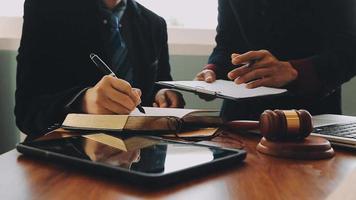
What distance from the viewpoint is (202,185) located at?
491 mm

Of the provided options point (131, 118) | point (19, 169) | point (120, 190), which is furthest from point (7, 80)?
point (120, 190)

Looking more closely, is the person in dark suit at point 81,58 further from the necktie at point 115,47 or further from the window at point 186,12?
the window at point 186,12

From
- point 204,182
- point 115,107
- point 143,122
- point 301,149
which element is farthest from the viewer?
point 115,107

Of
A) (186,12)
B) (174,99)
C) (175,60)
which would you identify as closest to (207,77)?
(174,99)

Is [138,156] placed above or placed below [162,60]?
above

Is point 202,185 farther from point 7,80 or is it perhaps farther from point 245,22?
point 7,80

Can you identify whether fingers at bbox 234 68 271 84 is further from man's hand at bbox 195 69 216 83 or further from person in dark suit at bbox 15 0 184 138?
person in dark suit at bbox 15 0 184 138

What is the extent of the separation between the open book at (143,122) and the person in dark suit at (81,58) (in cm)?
8

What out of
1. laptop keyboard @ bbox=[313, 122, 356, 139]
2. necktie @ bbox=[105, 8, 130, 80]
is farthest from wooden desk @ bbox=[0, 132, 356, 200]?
necktie @ bbox=[105, 8, 130, 80]

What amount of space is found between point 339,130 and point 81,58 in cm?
80

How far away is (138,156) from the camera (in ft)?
1.86

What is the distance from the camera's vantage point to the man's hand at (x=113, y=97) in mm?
862

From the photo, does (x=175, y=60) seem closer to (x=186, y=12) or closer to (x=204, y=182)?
(x=186, y=12)

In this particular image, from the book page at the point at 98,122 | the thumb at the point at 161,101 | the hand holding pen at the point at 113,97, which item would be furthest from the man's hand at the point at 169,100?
the book page at the point at 98,122
